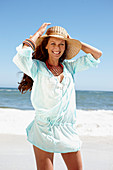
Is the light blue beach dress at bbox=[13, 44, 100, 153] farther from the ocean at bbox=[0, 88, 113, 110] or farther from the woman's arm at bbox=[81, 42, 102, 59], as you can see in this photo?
the ocean at bbox=[0, 88, 113, 110]

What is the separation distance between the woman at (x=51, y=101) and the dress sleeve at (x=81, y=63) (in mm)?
27

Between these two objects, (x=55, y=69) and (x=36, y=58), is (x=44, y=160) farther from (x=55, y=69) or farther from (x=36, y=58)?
(x=36, y=58)

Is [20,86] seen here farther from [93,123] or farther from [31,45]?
[93,123]

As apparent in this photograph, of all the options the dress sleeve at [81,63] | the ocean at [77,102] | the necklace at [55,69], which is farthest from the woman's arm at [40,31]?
the ocean at [77,102]

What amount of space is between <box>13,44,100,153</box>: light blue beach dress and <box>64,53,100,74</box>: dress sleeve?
0.66 ft

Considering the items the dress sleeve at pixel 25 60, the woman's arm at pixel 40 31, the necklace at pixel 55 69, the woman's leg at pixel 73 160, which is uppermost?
the woman's arm at pixel 40 31

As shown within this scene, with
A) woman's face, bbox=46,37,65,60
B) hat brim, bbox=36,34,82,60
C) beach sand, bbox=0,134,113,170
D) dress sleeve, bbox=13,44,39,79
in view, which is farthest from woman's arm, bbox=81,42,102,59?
beach sand, bbox=0,134,113,170

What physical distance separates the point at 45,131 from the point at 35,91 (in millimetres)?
309

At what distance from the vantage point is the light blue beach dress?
5.17 ft

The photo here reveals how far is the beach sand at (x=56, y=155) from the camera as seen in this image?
2938mm

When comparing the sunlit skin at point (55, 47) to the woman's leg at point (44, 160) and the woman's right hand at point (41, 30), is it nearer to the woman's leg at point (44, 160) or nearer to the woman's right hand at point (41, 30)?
the woman's right hand at point (41, 30)

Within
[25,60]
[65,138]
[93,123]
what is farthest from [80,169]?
[93,123]

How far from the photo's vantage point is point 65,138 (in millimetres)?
1599

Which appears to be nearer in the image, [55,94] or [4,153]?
[55,94]
